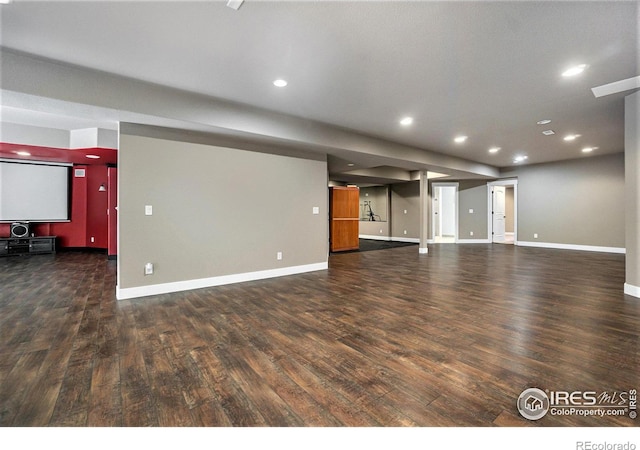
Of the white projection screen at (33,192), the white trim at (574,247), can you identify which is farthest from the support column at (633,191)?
the white projection screen at (33,192)

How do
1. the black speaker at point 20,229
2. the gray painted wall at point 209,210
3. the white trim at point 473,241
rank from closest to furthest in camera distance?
the gray painted wall at point 209,210, the black speaker at point 20,229, the white trim at point 473,241

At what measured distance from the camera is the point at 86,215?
27.3 feet

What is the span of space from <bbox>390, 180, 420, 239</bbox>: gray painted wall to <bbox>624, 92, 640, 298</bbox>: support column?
7.06m

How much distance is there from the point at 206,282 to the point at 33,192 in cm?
669

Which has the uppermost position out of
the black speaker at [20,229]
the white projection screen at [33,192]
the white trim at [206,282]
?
the white projection screen at [33,192]

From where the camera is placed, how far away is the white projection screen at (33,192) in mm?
7238

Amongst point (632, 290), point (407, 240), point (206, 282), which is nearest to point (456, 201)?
point (407, 240)

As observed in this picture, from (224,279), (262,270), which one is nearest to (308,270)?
(262,270)

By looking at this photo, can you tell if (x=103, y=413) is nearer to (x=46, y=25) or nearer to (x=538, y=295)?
(x=46, y=25)

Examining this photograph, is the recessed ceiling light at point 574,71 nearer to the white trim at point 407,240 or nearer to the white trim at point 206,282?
the white trim at point 206,282

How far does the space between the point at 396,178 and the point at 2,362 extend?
9.43 meters

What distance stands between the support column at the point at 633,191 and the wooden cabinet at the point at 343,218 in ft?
19.6

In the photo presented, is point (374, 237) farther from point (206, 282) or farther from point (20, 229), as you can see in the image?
point (20, 229)
